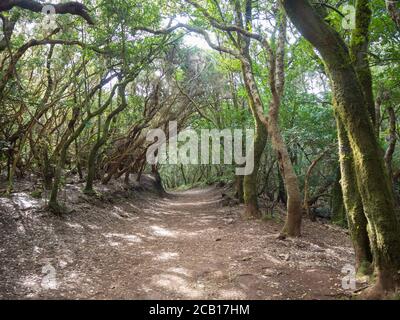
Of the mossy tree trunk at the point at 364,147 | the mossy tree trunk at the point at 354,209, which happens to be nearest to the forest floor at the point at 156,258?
the mossy tree trunk at the point at 354,209

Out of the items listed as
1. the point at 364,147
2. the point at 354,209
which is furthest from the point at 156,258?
the point at 364,147

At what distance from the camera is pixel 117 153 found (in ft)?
60.2

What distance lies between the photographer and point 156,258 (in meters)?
7.60

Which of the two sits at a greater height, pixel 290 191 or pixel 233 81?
pixel 233 81

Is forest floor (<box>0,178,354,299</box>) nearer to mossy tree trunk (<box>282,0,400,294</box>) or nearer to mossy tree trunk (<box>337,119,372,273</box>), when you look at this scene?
mossy tree trunk (<box>337,119,372,273</box>)

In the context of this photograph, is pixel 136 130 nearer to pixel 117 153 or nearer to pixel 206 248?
pixel 117 153

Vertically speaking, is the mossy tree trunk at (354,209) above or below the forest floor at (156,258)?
above

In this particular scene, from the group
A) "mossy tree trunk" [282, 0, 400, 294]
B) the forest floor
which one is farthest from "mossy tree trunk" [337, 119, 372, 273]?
"mossy tree trunk" [282, 0, 400, 294]

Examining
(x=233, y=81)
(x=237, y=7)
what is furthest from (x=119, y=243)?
(x=233, y=81)

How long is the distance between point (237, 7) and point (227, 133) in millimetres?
6811

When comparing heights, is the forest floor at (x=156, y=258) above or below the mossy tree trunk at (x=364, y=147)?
below

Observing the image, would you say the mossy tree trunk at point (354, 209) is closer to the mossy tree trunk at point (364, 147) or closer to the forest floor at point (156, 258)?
the forest floor at point (156, 258)

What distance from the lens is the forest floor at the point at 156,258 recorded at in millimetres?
5539

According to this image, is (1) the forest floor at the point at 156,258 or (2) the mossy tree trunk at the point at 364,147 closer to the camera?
(2) the mossy tree trunk at the point at 364,147
